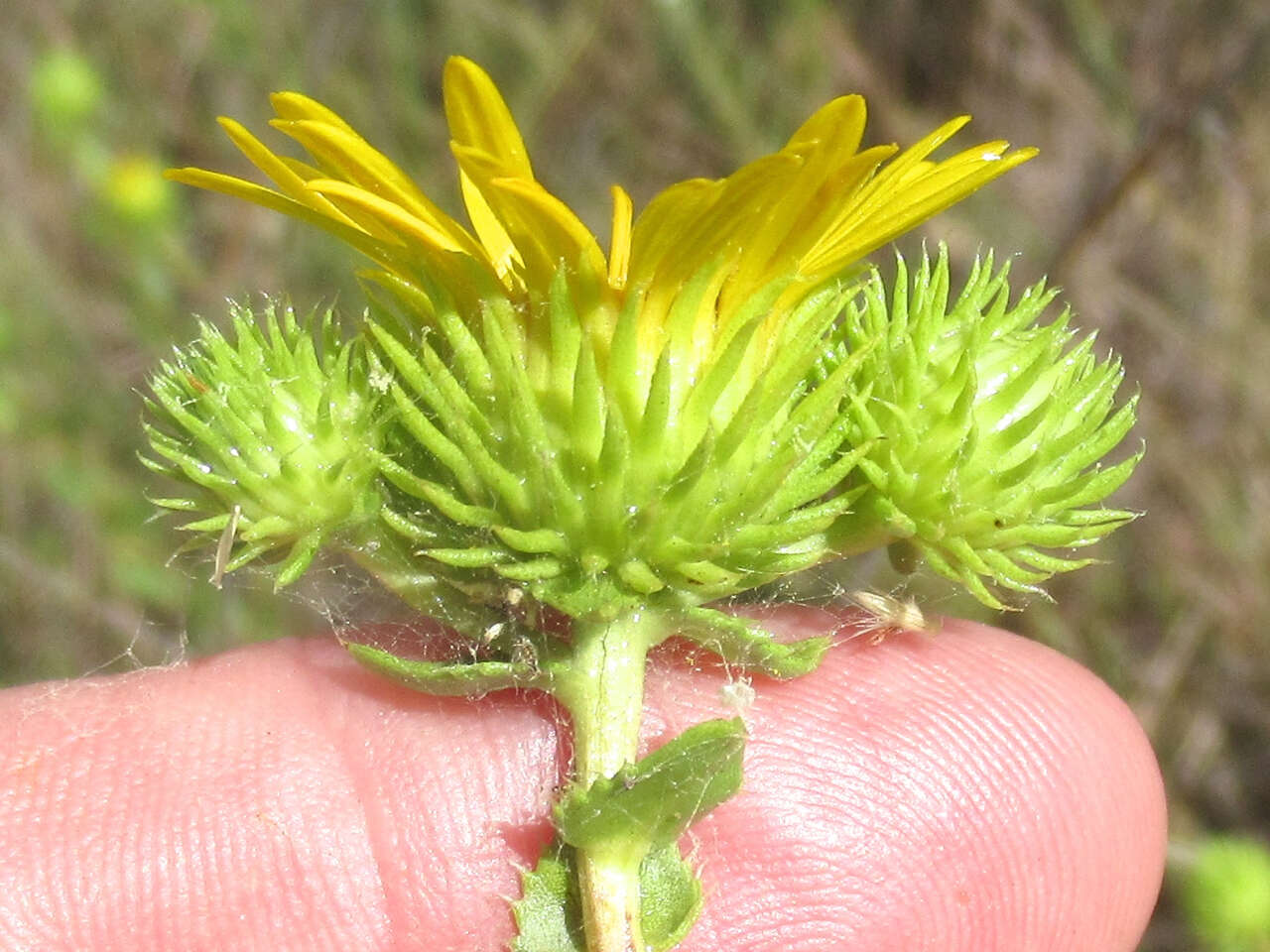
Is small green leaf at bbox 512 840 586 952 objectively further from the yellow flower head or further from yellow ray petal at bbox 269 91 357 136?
yellow ray petal at bbox 269 91 357 136

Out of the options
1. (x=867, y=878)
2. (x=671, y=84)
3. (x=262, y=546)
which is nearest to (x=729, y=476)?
(x=262, y=546)

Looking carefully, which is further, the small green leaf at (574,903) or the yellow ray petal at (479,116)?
the small green leaf at (574,903)

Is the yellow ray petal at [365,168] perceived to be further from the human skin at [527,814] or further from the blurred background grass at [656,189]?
the blurred background grass at [656,189]

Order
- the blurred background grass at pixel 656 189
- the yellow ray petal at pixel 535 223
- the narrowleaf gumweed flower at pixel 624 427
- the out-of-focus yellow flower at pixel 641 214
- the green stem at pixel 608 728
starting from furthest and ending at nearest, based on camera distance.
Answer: the blurred background grass at pixel 656 189 → the green stem at pixel 608 728 → the narrowleaf gumweed flower at pixel 624 427 → the out-of-focus yellow flower at pixel 641 214 → the yellow ray petal at pixel 535 223

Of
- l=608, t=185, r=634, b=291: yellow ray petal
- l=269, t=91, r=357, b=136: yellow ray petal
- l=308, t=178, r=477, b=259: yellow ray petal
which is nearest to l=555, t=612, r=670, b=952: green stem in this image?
l=608, t=185, r=634, b=291: yellow ray petal

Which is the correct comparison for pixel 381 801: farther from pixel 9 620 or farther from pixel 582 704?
pixel 9 620

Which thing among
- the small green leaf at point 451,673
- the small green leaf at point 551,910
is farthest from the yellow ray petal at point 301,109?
the small green leaf at point 551,910
